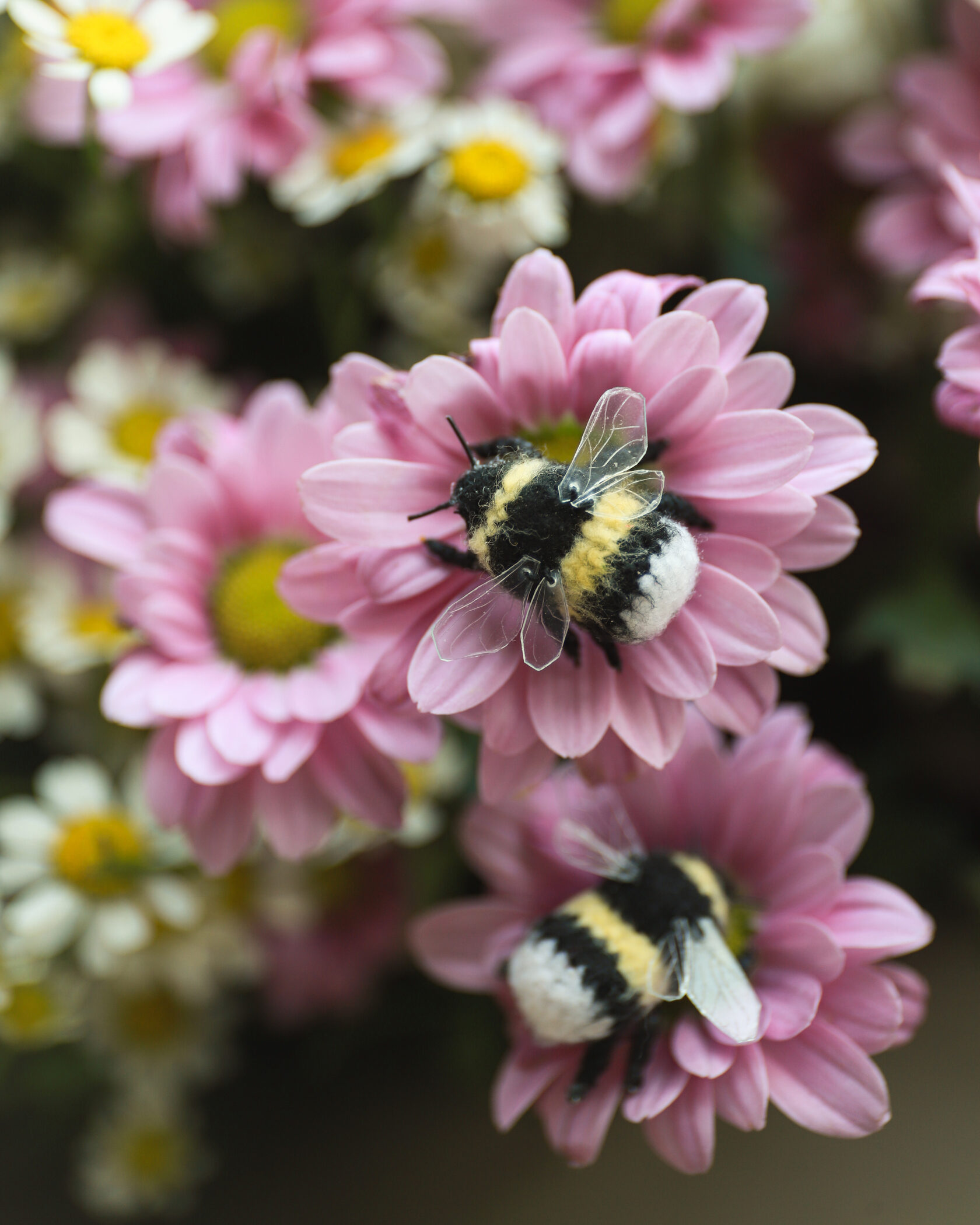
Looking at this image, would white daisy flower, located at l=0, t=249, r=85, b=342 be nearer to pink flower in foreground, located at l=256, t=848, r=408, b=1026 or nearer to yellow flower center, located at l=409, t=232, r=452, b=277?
yellow flower center, located at l=409, t=232, r=452, b=277

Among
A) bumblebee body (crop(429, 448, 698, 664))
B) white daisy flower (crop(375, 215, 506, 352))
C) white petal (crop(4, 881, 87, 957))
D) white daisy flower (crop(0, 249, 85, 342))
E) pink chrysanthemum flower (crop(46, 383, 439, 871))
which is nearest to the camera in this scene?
bumblebee body (crop(429, 448, 698, 664))

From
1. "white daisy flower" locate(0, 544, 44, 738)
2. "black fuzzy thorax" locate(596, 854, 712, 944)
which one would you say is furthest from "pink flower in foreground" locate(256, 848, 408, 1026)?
"black fuzzy thorax" locate(596, 854, 712, 944)

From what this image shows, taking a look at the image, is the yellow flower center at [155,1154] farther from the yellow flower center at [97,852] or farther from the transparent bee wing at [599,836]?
the transparent bee wing at [599,836]

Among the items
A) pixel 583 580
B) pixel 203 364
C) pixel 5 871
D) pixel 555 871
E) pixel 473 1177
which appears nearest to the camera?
pixel 583 580

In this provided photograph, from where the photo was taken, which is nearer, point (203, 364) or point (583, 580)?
point (583, 580)

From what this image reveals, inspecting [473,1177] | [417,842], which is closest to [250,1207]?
[473,1177]

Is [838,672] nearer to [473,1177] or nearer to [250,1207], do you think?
[473,1177]

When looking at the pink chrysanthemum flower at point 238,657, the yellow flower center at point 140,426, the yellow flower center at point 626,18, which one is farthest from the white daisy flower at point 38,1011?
the yellow flower center at point 626,18
